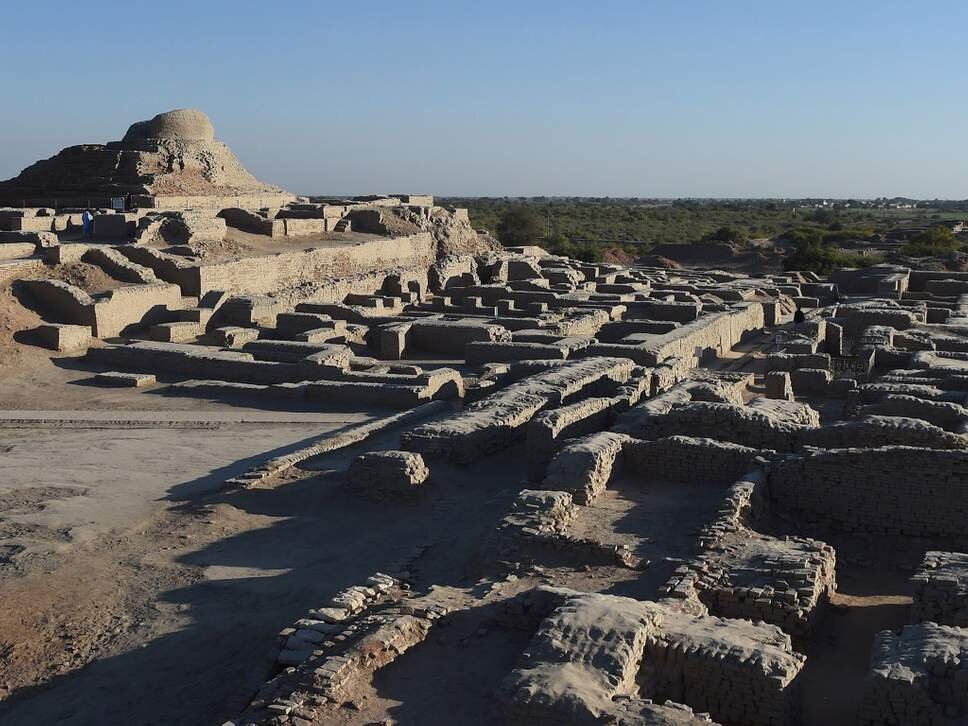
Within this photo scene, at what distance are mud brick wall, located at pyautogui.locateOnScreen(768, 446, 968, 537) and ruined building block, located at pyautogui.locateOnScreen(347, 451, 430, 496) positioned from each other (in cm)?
352

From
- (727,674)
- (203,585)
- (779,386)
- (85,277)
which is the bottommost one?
(203,585)

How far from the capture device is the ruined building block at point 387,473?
34.3 ft

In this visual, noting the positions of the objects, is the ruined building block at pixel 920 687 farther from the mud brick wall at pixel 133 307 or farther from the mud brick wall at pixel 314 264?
the mud brick wall at pixel 314 264

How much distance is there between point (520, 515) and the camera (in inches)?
333

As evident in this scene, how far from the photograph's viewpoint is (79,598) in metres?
8.42

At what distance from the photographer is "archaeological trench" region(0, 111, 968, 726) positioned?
5973 millimetres

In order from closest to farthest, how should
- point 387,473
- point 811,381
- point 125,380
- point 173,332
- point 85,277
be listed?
point 387,473 < point 811,381 < point 125,380 < point 173,332 < point 85,277

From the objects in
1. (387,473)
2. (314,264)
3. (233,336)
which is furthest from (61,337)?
(387,473)

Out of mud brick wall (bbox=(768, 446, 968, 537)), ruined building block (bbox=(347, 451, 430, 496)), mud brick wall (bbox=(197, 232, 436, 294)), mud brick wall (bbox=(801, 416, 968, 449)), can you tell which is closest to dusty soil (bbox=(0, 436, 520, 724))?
ruined building block (bbox=(347, 451, 430, 496))

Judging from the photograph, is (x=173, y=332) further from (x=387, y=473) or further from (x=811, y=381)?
(x=811, y=381)

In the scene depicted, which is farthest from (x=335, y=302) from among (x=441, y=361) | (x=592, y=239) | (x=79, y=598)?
(x=592, y=239)

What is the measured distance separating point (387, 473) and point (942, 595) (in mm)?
5532

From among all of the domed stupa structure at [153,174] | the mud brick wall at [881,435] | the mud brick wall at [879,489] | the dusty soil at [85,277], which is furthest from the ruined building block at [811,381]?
the domed stupa structure at [153,174]

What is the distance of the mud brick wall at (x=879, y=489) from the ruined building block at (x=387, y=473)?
3524 mm
